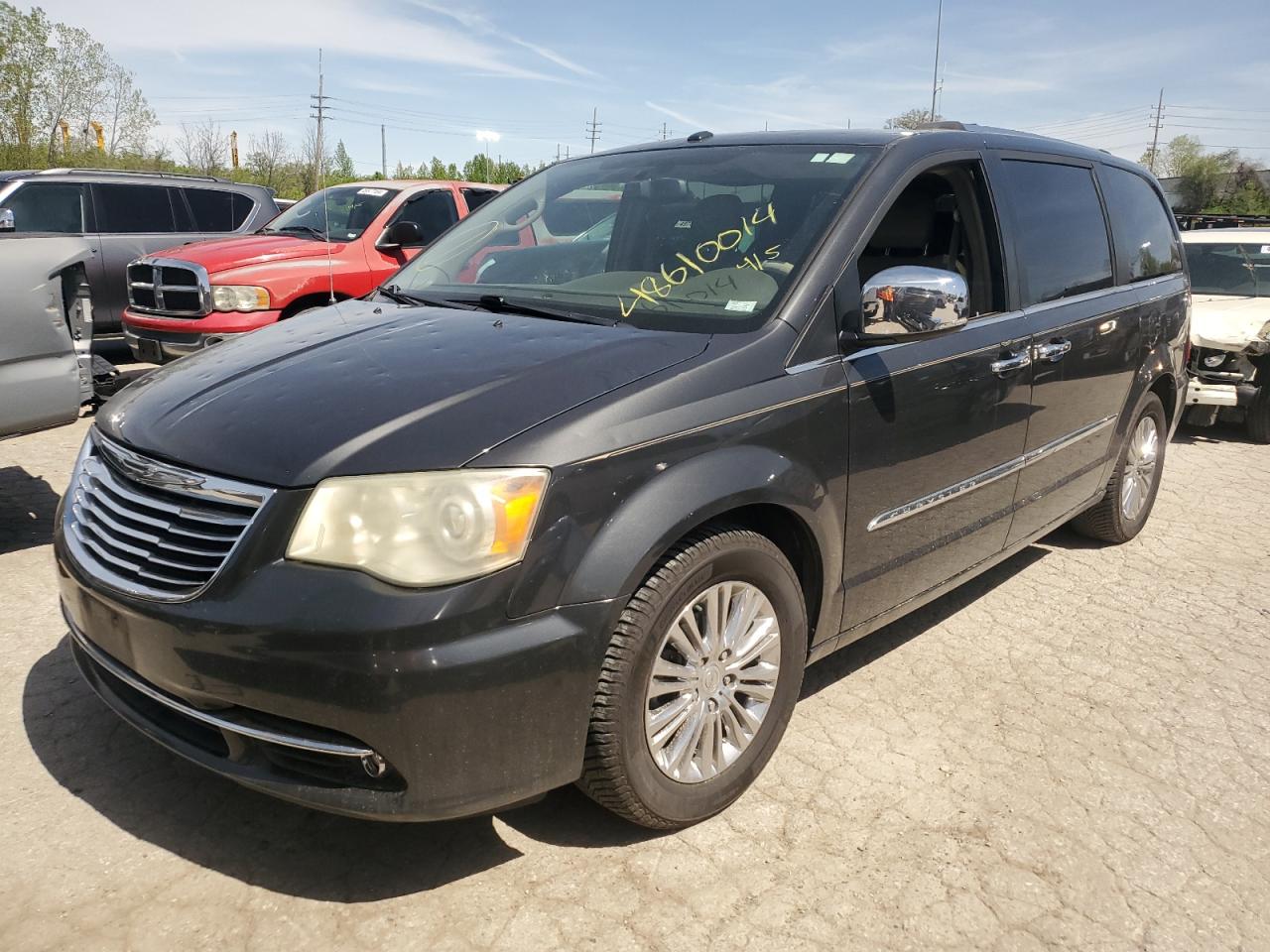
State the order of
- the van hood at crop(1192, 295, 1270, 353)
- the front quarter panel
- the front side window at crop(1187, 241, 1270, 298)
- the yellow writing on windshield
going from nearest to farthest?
the front quarter panel
the yellow writing on windshield
the van hood at crop(1192, 295, 1270, 353)
the front side window at crop(1187, 241, 1270, 298)

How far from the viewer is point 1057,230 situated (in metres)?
4.21

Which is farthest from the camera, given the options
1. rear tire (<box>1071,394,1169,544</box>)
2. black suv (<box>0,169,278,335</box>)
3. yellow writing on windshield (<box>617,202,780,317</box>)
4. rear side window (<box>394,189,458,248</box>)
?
black suv (<box>0,169,278,335</box>)

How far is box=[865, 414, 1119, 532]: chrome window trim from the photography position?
126 inches

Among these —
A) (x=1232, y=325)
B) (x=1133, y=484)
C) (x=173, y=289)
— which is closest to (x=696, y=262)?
(x=1133, y=484)

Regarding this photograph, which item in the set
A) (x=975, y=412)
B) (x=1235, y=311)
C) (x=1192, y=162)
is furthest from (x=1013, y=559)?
(x=1192, y=162)

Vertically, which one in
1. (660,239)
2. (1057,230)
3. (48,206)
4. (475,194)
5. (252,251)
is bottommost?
(252,251)

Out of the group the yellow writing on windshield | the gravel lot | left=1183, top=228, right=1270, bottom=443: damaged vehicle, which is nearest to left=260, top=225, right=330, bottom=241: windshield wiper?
the gravel lot

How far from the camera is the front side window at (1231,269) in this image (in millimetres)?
9156

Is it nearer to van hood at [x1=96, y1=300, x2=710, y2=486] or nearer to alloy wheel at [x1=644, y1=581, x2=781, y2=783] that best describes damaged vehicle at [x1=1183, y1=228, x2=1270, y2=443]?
alloy wheel at [x1=644, y1=581, x2=781, y2=783]

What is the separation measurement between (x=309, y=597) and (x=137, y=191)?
921cm

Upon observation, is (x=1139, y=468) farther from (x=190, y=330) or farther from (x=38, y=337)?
(x=190, y=330)

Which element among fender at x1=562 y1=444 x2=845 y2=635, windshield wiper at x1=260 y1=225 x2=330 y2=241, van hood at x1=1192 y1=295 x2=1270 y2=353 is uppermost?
windshield wiper at x1=260 y1=225 x2=330 y2=241

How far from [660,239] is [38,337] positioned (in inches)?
113

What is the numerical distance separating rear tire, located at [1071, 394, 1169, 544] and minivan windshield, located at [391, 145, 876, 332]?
2.65 metres
